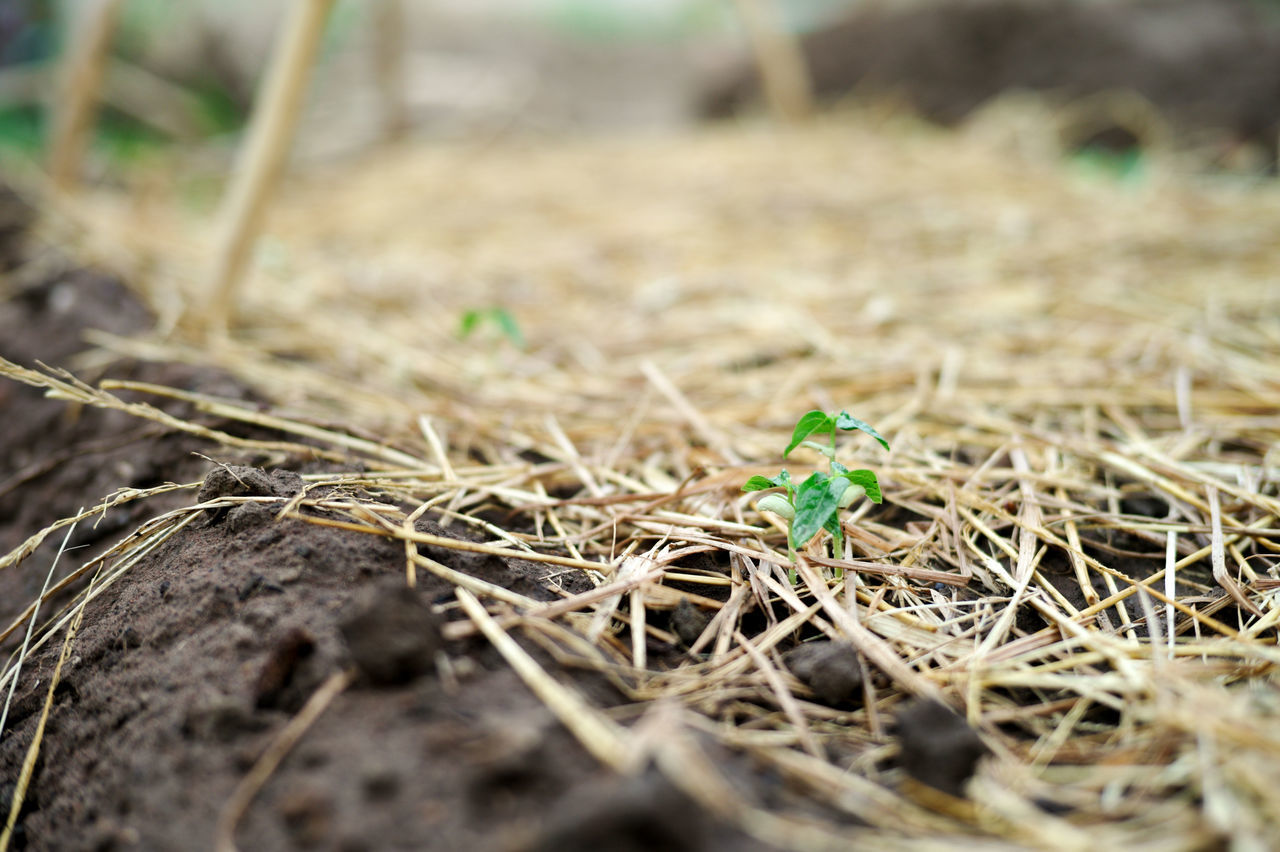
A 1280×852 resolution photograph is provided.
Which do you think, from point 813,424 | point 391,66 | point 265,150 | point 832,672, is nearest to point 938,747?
point 832,672

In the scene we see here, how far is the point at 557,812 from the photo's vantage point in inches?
21.9

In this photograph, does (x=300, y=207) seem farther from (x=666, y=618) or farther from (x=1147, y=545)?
(x=1147, y=545)

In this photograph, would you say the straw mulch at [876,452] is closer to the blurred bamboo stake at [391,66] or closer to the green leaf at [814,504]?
the green leaf at [814,504]

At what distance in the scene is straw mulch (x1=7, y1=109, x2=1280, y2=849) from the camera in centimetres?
66

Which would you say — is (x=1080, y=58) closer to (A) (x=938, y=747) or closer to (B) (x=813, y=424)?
(B) (x=813, y=424)

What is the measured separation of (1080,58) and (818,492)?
14.6ft

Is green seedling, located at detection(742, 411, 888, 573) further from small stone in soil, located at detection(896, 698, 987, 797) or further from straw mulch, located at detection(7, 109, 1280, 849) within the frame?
small stone in soil, located at detection(896, 698, 987, 797)

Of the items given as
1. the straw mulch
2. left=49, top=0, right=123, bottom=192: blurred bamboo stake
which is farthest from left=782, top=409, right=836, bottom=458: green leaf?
left=49, top=0, right=123, bottom=192: blurred bamboo stake

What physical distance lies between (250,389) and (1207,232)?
8.83 feet

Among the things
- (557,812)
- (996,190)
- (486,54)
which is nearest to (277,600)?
(557,812)

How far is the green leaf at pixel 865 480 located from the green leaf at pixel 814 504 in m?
0.02

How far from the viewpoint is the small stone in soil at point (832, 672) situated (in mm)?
733

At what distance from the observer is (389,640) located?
0.67 meters

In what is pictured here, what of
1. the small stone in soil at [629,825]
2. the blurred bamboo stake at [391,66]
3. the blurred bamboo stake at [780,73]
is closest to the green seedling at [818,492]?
the small stone in soil at [629,825]
